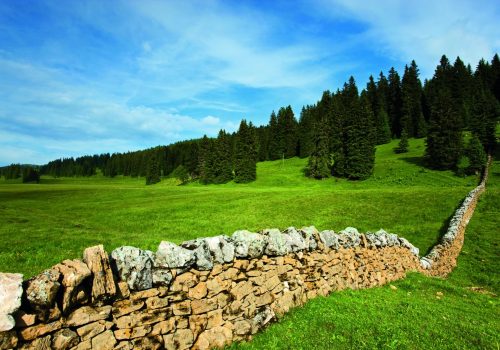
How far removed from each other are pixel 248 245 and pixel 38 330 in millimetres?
4722

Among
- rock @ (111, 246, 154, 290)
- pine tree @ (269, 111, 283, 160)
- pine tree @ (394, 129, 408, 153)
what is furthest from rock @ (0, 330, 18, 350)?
pine tree @ (269, 111, 283, 160)

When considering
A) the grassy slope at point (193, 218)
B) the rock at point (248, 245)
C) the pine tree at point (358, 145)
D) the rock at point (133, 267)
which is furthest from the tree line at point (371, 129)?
the rock at point (133, 267)

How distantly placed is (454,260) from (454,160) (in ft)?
178

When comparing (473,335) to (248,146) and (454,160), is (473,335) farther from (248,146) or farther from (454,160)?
(248,146)

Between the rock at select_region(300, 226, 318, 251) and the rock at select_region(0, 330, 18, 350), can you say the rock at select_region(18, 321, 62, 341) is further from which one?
the rock at select_region(300, 226, 318, 251)

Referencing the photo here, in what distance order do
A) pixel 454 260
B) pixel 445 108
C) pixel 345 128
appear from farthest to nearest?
pixel 345 128, pixel 445 108, pixel 454 260

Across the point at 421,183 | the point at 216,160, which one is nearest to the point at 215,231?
the point at 421,183

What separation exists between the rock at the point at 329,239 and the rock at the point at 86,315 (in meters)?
7.49

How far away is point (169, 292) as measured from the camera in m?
6.53

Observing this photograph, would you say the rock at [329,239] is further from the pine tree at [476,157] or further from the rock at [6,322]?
the pine tree at [476,157]

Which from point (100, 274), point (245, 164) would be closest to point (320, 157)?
point (245, 164)

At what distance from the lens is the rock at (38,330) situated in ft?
15.4

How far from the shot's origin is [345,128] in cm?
7731

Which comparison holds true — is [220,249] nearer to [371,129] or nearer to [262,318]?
[262,318]
